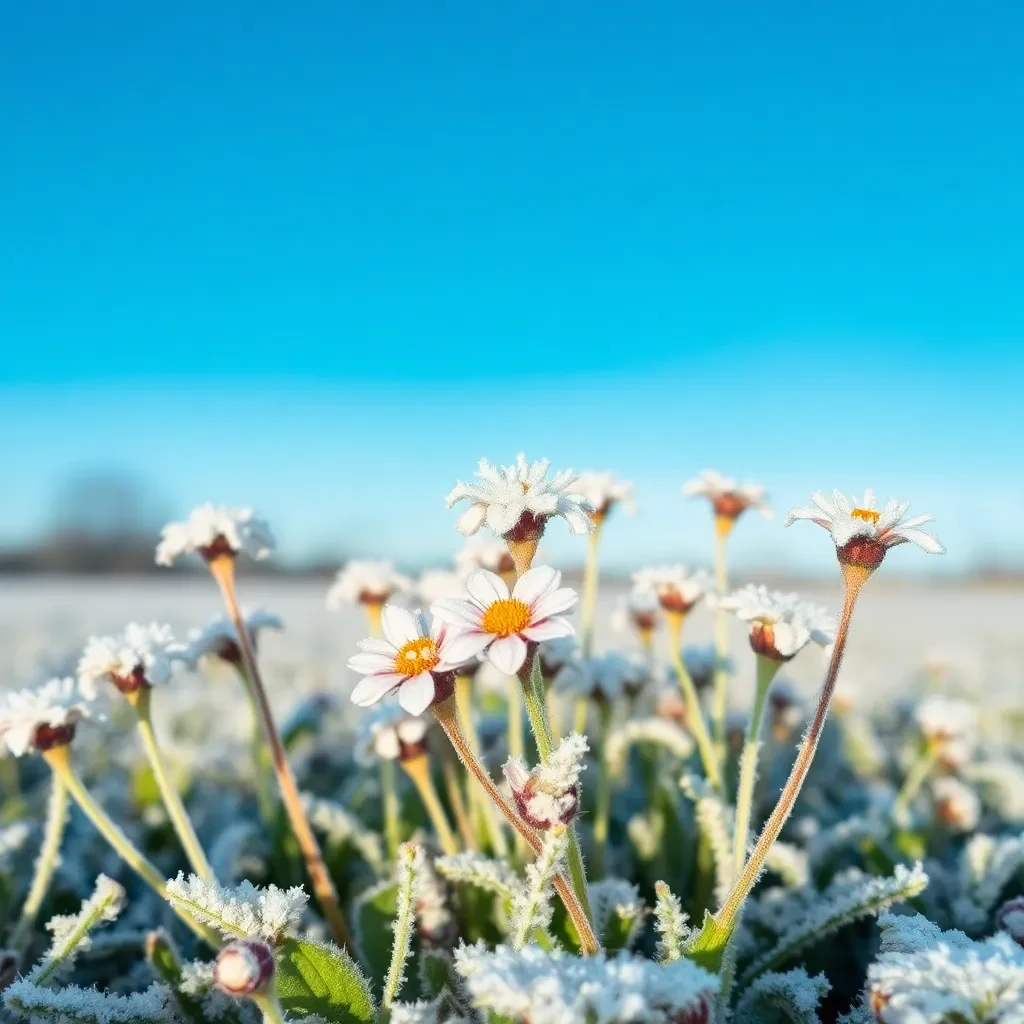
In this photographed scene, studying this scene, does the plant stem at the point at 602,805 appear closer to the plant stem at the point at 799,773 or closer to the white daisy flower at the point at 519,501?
the plant stem at the point at 799,773

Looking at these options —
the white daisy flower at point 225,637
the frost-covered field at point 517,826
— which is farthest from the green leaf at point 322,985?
the white daisy flower at point 225,637

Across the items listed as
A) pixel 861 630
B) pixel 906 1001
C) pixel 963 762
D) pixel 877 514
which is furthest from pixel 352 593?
pixel 861 630

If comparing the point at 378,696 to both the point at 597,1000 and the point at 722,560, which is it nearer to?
the point at 597,1000

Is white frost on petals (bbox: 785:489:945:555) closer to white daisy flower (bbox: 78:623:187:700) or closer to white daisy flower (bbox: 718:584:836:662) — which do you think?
white daisy flower (bbox: 718:584:836:662)

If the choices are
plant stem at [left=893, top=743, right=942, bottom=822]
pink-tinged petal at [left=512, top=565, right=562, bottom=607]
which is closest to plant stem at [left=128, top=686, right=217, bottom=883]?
pink-tinged petal at [left=512, top=565, right=562, bottom=607]

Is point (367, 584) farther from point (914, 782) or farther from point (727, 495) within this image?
point (914, 782)

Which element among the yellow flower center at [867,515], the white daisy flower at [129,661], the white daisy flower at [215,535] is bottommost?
the white daisy flower at [129,661]

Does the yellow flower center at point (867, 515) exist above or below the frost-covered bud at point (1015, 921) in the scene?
above
